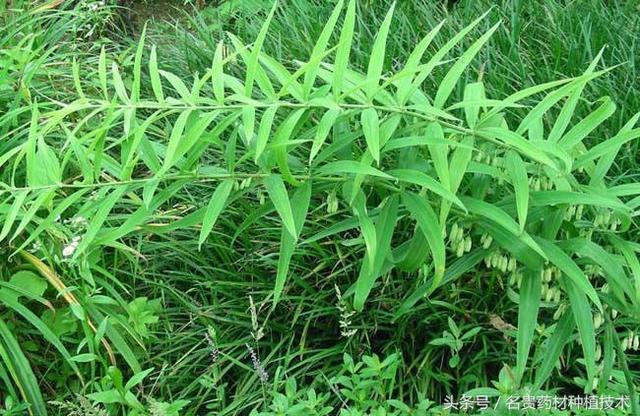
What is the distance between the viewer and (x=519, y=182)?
1481 millimetres

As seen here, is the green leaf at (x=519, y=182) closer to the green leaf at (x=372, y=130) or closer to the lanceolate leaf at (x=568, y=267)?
the lanceolate leaf at (x=568, y=267)

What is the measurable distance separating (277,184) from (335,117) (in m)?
0.19

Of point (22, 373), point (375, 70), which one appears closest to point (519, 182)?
point (375, 70)

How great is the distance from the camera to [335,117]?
1.47 meters

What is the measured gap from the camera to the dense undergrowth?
1.56 meters

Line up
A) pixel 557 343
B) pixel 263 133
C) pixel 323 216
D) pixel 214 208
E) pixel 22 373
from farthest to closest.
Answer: pixel 323 216
pixel 22 373
pixel 557 343
pixel 214 208
pixel 263 133

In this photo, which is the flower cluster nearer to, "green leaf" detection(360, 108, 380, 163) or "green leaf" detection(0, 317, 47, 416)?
"green leaf" detection(360, 108, 380, 163)

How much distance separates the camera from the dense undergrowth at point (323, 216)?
1.56 meters

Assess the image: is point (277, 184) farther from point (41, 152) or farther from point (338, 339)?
point (338, 339)

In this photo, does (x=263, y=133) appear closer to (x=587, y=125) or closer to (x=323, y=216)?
(x=587, y=125)

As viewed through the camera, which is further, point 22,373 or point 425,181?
point 22,373

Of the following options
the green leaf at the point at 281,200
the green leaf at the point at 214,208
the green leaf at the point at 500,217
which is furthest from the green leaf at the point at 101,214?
the green leaf at the point at 500,217

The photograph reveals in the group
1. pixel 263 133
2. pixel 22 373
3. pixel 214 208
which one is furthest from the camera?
pixel 22 373

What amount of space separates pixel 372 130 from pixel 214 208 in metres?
0.33
